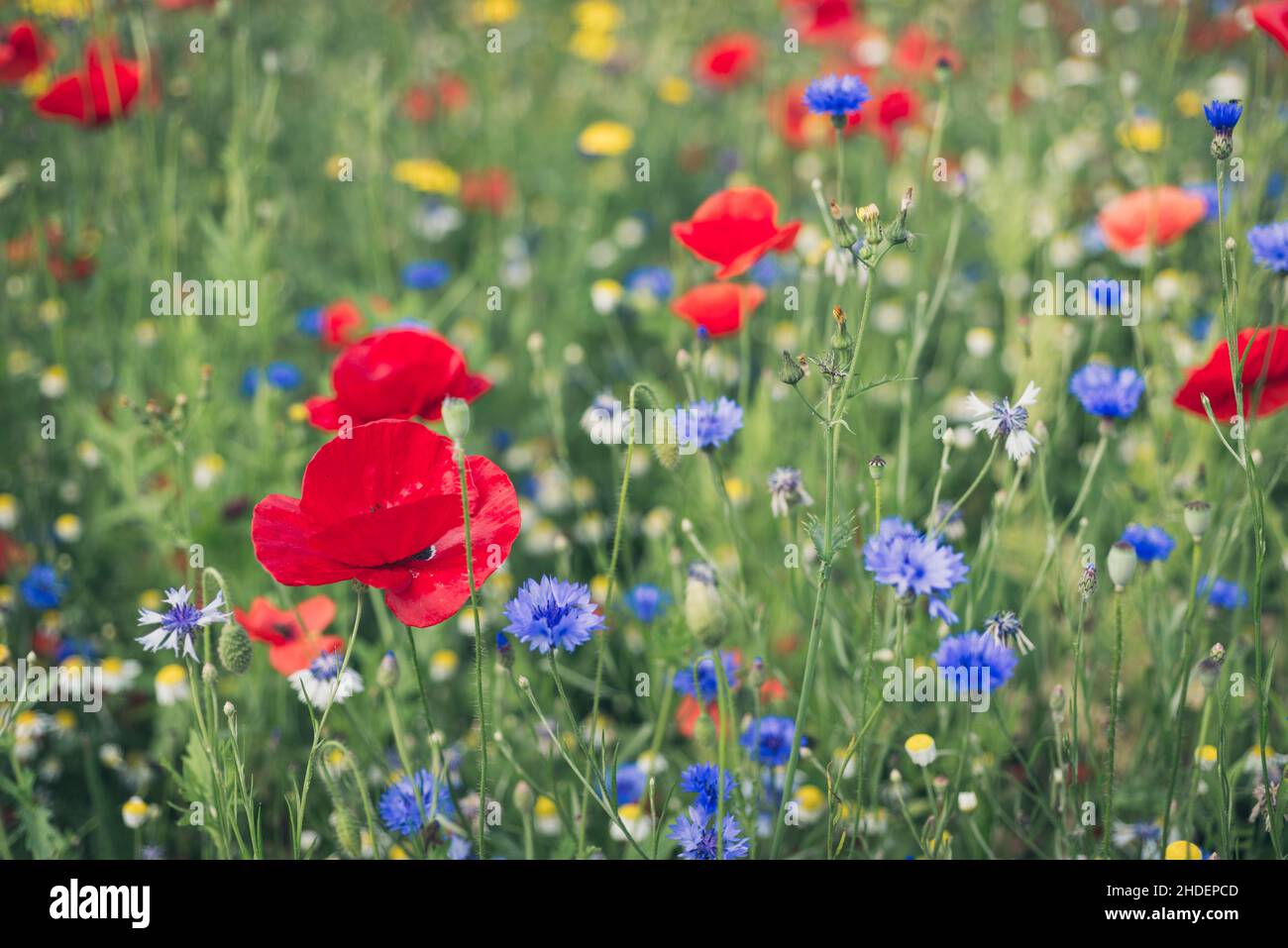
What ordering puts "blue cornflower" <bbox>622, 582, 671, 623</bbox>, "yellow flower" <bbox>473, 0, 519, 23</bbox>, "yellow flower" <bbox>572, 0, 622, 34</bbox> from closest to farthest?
"blue cornflower" <bbox>622, 582, 671, 623</bbox>
"yellow flower" <bbox>473, 0, 519, 23</bbox>
"yellow flower" <bbox>572, 0, 622, 34</bbox>

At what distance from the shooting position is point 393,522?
→ 1.05 m

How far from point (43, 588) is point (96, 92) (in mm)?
919

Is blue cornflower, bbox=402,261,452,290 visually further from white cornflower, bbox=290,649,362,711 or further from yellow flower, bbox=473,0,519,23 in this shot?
white cornflower, bbox=290,649,362,711

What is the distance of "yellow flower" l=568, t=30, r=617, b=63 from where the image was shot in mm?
3588

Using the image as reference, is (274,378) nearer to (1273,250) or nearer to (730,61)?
(730,61)

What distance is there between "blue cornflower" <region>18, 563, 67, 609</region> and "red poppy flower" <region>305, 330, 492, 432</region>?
784mm

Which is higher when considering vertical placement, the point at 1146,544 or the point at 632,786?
the point at 1146,544

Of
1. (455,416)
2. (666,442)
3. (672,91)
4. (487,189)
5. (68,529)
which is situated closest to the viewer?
(455,416)

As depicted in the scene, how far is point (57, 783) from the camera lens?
1796 millimetres

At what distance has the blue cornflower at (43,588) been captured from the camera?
5.94 ft

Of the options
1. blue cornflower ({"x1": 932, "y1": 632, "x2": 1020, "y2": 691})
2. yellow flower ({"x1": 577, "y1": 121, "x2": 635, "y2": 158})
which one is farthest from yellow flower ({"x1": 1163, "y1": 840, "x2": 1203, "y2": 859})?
yellow flower ({"x1": 577, "y1": 121, "x2": 635, "y2": 158})

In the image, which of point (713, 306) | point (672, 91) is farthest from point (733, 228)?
point (672, 91)

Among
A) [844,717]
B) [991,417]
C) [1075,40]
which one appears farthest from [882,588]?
[1075,40]

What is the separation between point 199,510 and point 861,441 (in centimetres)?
106
